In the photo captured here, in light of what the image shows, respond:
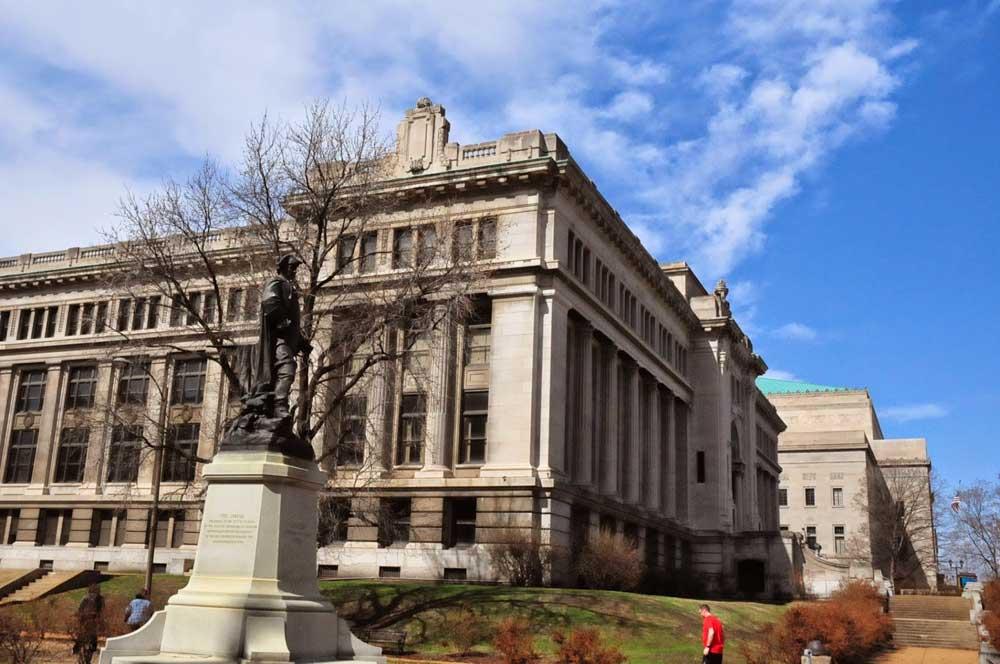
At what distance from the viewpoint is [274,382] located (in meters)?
15.9

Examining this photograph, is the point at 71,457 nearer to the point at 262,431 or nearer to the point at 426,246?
the point at 426,246

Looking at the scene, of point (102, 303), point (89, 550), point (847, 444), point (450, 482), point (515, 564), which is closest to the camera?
point (515, 564)

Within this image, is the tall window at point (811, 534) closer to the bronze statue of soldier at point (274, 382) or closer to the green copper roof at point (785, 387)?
the green copper roof at point (785, 387)

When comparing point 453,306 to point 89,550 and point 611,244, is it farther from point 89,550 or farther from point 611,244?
point 89,550

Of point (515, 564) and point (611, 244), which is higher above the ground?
point (611, 244)

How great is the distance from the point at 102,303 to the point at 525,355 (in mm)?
29799

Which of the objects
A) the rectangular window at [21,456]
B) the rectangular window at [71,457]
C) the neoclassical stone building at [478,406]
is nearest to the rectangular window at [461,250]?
the neoclassical stone building at [478,406]

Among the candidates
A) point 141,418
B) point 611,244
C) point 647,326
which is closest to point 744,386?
point 647,326

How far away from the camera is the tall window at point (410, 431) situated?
46.3 metres

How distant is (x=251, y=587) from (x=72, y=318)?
53069mm

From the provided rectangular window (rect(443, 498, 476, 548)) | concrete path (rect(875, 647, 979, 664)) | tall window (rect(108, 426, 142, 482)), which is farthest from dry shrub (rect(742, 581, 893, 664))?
tall window (rect(108, 426, 142, 482))

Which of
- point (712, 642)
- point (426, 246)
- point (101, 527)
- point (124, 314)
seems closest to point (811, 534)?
point (101, 527)

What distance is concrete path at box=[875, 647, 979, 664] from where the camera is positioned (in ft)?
113

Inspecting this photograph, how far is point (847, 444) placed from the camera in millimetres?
116812
